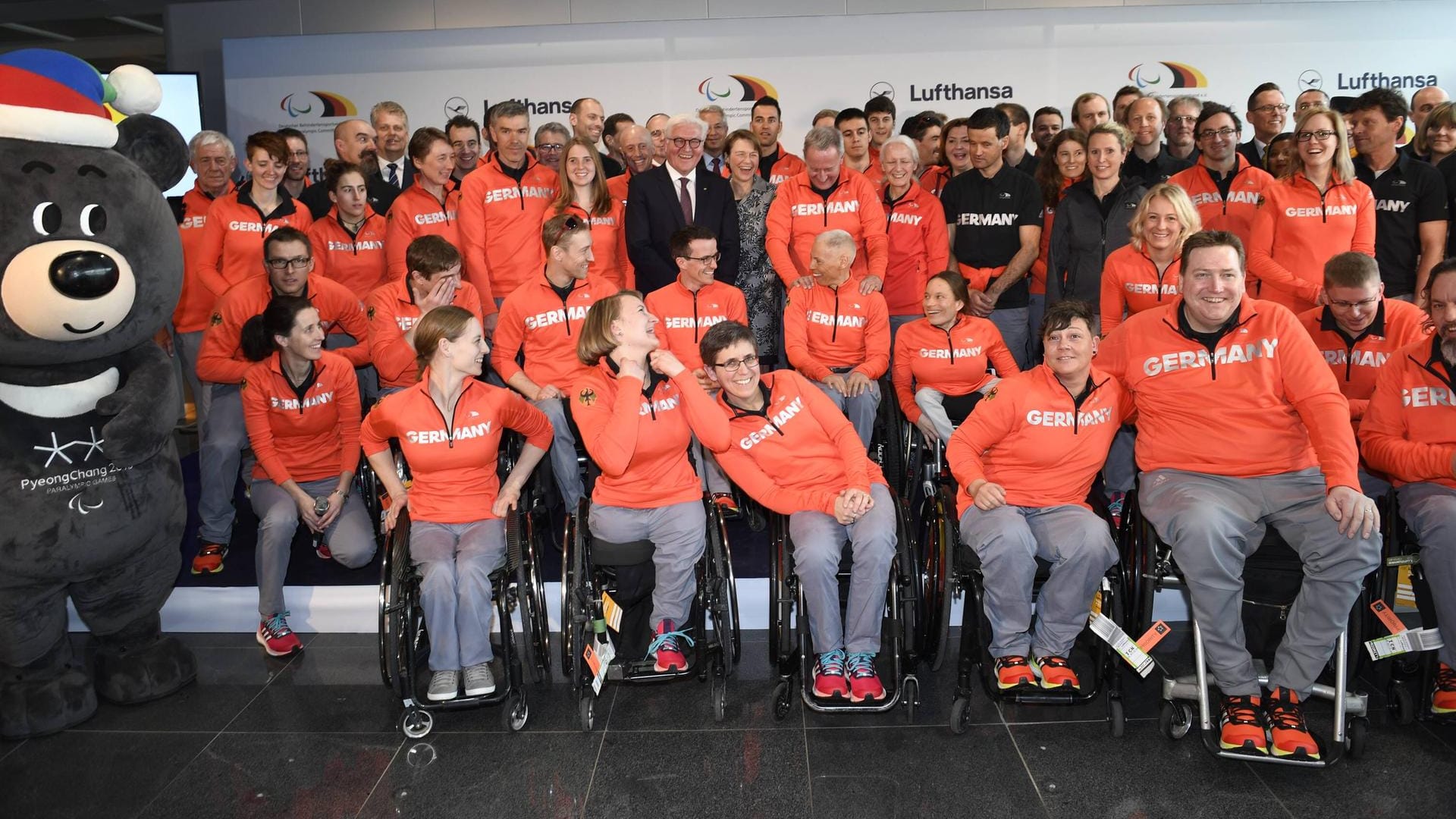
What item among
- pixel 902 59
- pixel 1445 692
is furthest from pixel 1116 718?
pixel 902 59

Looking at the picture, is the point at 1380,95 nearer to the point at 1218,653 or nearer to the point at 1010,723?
the point at 1218,653

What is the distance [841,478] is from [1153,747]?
1.13 metres

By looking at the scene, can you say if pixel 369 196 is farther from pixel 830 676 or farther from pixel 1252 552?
pixel 1252 552

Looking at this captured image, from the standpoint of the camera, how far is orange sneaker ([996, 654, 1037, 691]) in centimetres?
270

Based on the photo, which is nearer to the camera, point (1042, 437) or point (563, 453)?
point (1042, 437)

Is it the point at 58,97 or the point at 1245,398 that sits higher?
the point at 58,97

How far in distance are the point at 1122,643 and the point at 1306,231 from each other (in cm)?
219

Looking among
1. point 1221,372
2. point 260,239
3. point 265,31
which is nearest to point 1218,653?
point 1221,372

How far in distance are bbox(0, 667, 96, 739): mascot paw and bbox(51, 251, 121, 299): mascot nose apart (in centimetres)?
122

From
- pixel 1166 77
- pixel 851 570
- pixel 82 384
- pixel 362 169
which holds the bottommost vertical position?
pixel 851 570

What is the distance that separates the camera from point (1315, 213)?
148 inches

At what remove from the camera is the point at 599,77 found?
6.77 metres

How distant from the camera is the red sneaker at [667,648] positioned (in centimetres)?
283

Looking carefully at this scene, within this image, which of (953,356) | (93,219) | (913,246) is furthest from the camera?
(913,246)
